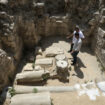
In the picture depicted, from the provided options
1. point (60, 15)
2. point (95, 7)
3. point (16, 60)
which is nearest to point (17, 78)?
point (16, 60)

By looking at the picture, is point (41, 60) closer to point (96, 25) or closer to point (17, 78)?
point (17, 78)

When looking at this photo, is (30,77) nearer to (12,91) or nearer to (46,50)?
(12,91)

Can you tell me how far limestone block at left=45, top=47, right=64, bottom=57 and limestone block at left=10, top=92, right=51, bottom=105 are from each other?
312 centimetres

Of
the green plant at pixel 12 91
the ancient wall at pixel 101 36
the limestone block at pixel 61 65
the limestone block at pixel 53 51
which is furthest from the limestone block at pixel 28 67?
the ancient wall at pixel 101 36

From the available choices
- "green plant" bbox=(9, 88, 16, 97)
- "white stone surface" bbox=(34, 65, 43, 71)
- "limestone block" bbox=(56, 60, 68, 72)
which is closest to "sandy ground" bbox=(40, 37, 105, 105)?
"limestone block" bbox=(56, 60, 68, 72)

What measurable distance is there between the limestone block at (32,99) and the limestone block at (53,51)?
10.2 ft

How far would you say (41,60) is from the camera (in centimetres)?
771

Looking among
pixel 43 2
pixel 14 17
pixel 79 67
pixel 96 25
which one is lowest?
pixel 79 67

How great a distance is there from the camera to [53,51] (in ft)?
27.1

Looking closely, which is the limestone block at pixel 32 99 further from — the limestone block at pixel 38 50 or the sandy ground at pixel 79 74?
the limestone block at pixel 38 50

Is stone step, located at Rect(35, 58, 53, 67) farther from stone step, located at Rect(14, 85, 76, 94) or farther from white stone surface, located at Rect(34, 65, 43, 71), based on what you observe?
stone step, located at Rect(14, 85, 76, 94)

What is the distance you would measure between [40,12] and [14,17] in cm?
185

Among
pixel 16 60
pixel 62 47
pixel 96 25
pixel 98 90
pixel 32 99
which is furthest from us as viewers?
pixel 62 47

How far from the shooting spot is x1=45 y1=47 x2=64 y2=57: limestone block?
8.09 metres
